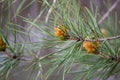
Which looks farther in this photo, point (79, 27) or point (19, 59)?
point (19, 59)

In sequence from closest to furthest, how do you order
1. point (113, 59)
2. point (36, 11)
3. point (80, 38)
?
point (80, 38) → point (113, 59) → point (36, 11)

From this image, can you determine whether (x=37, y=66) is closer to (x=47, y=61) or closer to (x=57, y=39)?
(x=47, y=61)

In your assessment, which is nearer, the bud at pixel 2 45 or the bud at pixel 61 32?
the bud at pixel 61 32

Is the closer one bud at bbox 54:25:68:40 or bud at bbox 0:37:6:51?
bud at bbox 54:25:68:40

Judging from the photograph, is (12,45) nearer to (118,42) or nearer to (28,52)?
(28,52)

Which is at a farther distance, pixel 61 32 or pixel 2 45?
pixel 2 45

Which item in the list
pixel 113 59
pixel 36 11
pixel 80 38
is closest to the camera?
pixel 80 38

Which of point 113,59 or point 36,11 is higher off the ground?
point 36,11

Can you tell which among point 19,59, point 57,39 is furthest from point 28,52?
point 57,39
